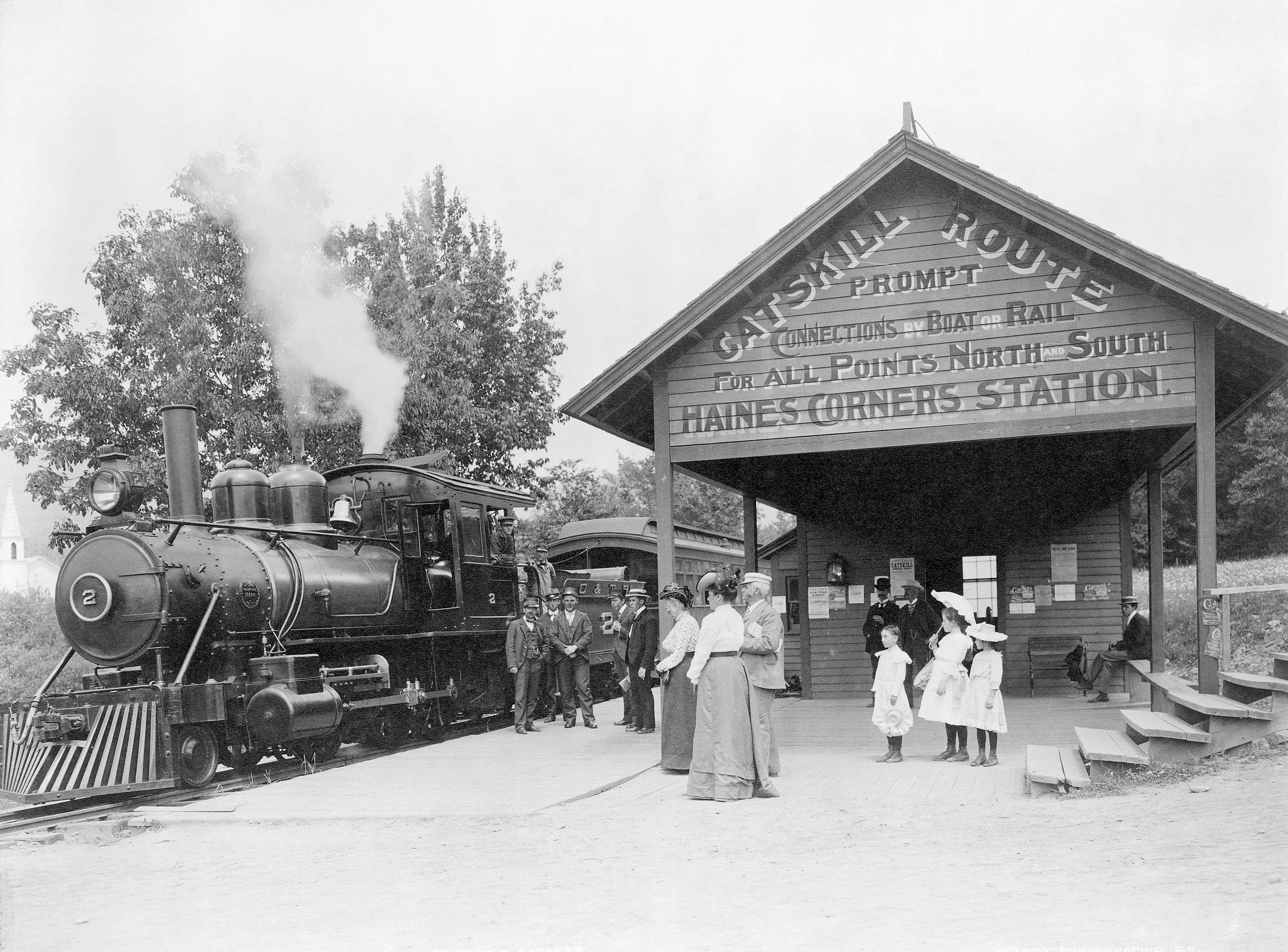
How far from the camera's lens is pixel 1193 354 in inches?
353

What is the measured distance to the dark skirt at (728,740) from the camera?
769cm

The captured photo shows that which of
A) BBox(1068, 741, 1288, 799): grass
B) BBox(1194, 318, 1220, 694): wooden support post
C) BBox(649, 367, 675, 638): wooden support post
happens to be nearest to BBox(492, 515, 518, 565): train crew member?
BBox(649, 367, 675, 638): wooden support post

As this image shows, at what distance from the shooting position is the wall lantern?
14.9 metres

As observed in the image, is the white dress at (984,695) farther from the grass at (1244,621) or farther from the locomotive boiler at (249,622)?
the grass at (1244,621)

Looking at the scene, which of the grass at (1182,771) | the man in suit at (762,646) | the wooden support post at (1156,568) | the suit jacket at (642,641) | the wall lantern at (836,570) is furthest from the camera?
the wall lantern at (836,570)

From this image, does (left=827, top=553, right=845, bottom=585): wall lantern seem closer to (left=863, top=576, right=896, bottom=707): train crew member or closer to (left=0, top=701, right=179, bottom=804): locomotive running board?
(left=863, top=576, right=896, bottom=707): train crew member

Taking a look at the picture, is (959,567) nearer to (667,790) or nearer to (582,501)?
(667,790)

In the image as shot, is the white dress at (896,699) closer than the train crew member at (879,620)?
Yes

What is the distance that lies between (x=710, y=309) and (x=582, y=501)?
30.3 metres

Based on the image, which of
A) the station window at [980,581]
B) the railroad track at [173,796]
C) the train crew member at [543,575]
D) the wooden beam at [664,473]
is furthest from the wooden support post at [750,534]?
the railroad track at [173,796]

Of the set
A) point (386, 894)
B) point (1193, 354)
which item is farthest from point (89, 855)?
point (1193, 354)

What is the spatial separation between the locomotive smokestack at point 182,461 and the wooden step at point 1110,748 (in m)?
7.69

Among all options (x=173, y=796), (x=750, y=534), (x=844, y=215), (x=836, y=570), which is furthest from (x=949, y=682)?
(x=173, y=796)

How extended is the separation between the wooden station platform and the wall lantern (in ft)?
10.0
